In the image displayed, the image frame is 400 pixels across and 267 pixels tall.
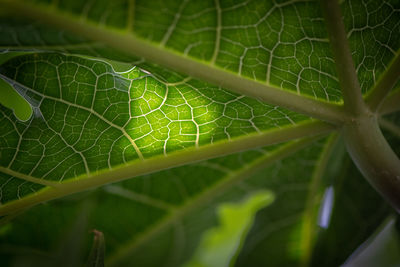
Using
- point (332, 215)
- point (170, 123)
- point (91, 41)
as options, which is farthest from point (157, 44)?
point (332, 215)

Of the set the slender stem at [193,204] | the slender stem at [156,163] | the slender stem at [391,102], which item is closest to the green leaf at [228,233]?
the slender stem at [193,204]

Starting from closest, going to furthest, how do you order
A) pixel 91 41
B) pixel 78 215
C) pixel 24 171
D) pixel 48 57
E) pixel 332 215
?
pixel 91 41 < pixel 48 57 < pixel 24 171 < pixel 78 215 < pixel 332 215

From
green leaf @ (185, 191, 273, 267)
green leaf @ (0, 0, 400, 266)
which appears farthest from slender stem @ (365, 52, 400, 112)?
green leaf @ (185, 191, 273, 267)

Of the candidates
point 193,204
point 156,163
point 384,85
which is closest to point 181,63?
point 156,163

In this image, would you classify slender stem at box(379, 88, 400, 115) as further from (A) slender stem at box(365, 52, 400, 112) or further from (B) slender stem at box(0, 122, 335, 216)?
(B) slender stem at box(0, 122, 335, 216)

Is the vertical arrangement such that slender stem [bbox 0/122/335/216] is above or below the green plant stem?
below

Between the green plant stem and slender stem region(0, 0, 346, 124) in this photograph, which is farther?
the green plant stem

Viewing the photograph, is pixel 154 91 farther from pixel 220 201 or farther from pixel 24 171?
pixel 220 201
